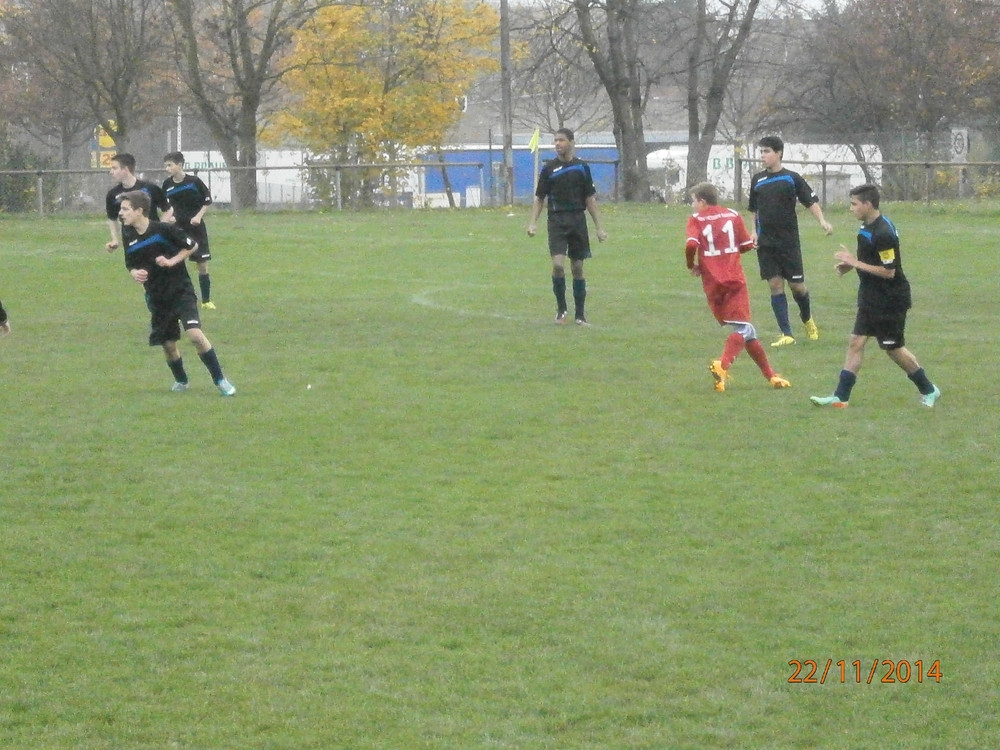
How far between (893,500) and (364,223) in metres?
24.1

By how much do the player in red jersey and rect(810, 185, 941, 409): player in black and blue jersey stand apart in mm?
973

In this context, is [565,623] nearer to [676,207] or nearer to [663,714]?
[663,714]

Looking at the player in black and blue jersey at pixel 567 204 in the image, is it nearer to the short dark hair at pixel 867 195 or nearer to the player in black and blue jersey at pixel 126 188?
the player in black and blue jersey at pixel 126 188

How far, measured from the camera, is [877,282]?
364 inches

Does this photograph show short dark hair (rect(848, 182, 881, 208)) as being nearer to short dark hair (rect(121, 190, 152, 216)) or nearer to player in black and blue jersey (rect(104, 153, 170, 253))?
short dark hair (rect(121, 190, 152, 216))

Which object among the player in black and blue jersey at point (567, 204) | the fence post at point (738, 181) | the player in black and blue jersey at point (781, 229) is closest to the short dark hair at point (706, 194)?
the player in black and blue jersey at point (781, 229)

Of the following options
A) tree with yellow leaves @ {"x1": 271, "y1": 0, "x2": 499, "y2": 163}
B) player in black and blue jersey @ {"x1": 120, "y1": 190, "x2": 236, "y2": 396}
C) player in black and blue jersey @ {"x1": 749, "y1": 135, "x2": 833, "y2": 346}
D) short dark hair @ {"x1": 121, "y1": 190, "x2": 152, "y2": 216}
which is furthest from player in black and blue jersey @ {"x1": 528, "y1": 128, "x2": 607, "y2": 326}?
tree with yellow leaves @ {"x1": 271, "y1": 0, "x2": 499, "y2": 163}

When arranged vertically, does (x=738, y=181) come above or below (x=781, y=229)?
above

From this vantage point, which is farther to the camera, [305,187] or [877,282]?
[305,187]

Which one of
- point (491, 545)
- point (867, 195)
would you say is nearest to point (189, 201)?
point (867, 195)

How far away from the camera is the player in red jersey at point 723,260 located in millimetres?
10164

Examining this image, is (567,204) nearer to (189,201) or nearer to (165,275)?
(189,201)
